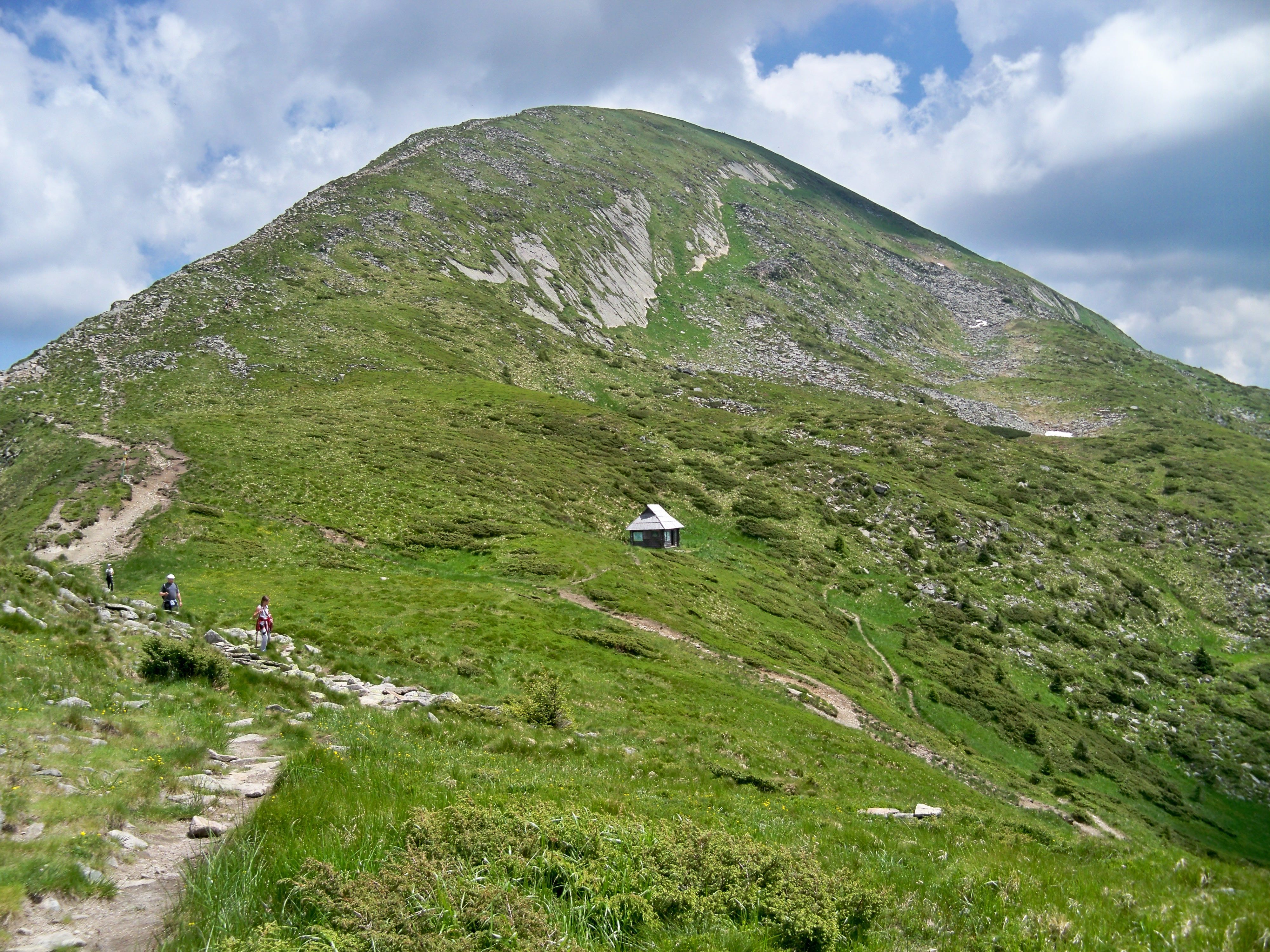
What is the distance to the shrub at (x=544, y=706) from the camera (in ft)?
68.3

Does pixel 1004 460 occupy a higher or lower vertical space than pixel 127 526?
higher

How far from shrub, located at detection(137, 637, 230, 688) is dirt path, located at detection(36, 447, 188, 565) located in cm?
1916

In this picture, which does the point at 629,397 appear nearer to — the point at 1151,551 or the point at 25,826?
the point at 1151,551

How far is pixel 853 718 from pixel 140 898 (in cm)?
3319

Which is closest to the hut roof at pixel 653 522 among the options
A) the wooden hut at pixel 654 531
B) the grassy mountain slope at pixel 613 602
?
the wooden hut at pixel 654 531

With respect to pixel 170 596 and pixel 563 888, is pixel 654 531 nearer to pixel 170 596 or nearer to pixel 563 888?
pixel 170 596

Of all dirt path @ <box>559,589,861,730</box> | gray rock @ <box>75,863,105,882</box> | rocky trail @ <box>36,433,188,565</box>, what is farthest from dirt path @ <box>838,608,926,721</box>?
rocky trail @ <box>36,433,188,565</box>

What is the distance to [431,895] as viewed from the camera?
6523 millimetres

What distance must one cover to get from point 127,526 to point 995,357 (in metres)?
196

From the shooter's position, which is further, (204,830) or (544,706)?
(544,706)

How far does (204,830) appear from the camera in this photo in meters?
8.21

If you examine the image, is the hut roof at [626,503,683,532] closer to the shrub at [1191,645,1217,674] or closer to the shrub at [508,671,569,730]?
the shrub at [508,671,569,730]

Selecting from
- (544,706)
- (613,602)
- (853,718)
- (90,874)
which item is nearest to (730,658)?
(853,718)

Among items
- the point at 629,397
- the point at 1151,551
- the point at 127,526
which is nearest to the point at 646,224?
the point at 629,397
